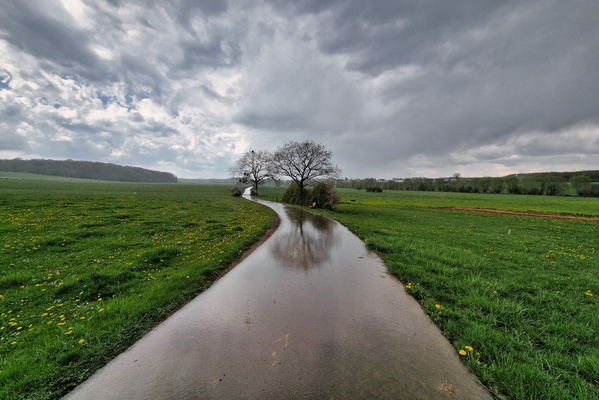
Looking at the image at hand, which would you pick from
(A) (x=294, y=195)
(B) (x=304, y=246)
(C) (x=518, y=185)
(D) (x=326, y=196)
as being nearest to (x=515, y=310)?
(B) (x=304, y=246)

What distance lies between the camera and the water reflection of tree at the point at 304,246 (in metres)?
8.14

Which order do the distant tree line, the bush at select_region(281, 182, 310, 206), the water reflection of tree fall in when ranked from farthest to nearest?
1. the distant tree line
2. the bush at select_region(281, 182, 310, 206)
3. the water reflection of tree

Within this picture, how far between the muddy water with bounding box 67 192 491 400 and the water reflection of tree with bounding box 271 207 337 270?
184 cm

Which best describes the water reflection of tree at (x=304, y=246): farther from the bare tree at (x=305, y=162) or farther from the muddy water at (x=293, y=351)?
the bare tree at (x=305, y=162)

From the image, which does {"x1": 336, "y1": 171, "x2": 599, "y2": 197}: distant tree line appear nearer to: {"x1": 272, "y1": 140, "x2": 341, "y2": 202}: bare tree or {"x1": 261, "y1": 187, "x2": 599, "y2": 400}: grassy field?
{"x1": 272, "y1": 140, "x2": 341, "y2": 202}: bare tree

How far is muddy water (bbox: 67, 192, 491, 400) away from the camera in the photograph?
2992mm

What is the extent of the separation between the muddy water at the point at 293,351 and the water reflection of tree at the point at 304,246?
1.84 m

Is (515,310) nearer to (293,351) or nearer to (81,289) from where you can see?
(293,351)

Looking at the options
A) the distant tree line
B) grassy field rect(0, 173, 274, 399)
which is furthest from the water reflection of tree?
the distant tree line

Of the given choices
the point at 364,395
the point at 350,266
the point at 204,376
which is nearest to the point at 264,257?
the point at 350,266

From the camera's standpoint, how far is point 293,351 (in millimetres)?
3662

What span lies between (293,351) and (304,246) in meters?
6.59

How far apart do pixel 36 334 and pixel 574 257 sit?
1755 cm

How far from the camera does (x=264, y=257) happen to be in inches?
342
